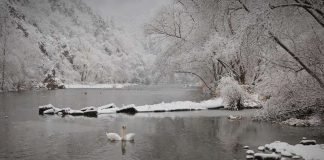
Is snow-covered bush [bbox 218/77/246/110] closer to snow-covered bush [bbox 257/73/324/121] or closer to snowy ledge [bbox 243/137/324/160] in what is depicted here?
snow-covered bush [bbox 257/73/324/121]

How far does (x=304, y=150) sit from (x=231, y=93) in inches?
776

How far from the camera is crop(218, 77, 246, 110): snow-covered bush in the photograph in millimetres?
37316

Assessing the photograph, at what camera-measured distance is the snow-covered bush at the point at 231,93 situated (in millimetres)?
37316

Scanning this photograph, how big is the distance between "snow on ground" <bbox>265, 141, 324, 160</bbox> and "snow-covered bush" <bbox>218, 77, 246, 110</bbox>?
17.4 meters

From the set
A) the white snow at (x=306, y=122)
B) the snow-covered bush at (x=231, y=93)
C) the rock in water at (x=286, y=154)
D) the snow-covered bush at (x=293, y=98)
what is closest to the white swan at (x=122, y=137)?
the rock in water at (x=286, y=154)

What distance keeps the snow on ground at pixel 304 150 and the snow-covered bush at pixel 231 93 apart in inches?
685

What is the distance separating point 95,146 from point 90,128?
685cm

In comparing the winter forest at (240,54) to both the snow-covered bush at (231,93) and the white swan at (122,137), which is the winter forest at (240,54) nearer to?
the snow-covered bush at (231,93)

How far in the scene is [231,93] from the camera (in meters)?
38.1

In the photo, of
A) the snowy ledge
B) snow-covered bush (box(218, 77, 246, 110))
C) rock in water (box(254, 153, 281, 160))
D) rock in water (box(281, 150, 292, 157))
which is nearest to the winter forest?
snow-covered bush (box(218, 77, 246, 110))

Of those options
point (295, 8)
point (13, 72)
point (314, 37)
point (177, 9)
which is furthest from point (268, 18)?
point (13, 72)

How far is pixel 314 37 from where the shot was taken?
22234 mm

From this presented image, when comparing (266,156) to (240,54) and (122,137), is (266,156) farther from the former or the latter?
(122,137)

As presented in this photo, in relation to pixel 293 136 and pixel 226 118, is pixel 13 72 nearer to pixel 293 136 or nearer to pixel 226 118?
pixel 226 118
